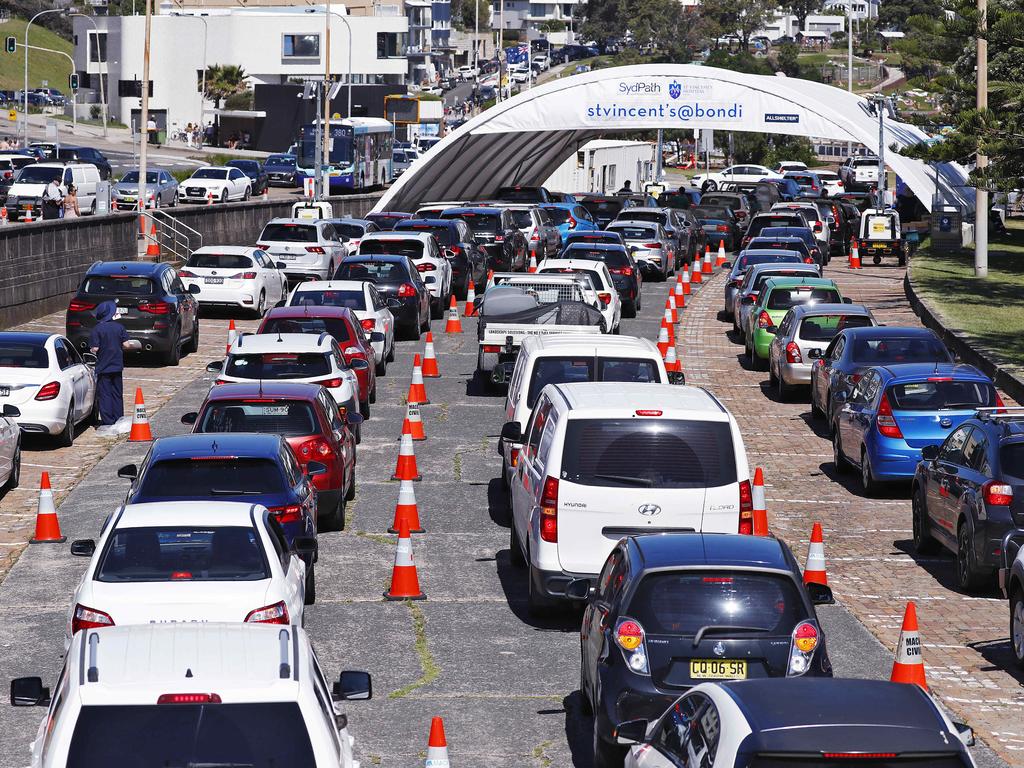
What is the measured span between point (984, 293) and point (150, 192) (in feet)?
101

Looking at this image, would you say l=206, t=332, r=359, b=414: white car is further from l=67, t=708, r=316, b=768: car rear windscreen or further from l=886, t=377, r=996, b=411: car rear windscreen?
l=67, t=708, r=316, b=768: car rear windscreen

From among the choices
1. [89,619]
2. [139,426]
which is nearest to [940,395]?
[139,426]

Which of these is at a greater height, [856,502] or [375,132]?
[375,132]

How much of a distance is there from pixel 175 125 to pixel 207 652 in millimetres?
120604

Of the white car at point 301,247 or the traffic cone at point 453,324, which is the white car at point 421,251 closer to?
the traffic cone at point 453,324

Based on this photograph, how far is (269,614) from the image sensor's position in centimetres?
1108

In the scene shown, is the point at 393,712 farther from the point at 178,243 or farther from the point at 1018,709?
the point at 178,243

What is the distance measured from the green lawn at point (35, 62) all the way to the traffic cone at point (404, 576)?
14022cm

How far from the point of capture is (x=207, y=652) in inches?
283

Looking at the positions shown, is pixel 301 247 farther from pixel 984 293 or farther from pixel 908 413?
pixel 908 413

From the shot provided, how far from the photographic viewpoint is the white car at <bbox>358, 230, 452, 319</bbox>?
34.5 metres

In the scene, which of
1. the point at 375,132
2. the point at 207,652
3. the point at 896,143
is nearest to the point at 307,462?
the point at 207,652

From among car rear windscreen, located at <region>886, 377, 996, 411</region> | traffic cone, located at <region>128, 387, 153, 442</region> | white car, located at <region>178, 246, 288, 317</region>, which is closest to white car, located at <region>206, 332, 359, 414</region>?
traffic cone, located at <region>128, 387, 153, 442</region>

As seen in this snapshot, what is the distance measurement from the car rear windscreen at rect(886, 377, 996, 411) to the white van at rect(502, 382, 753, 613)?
656cm
